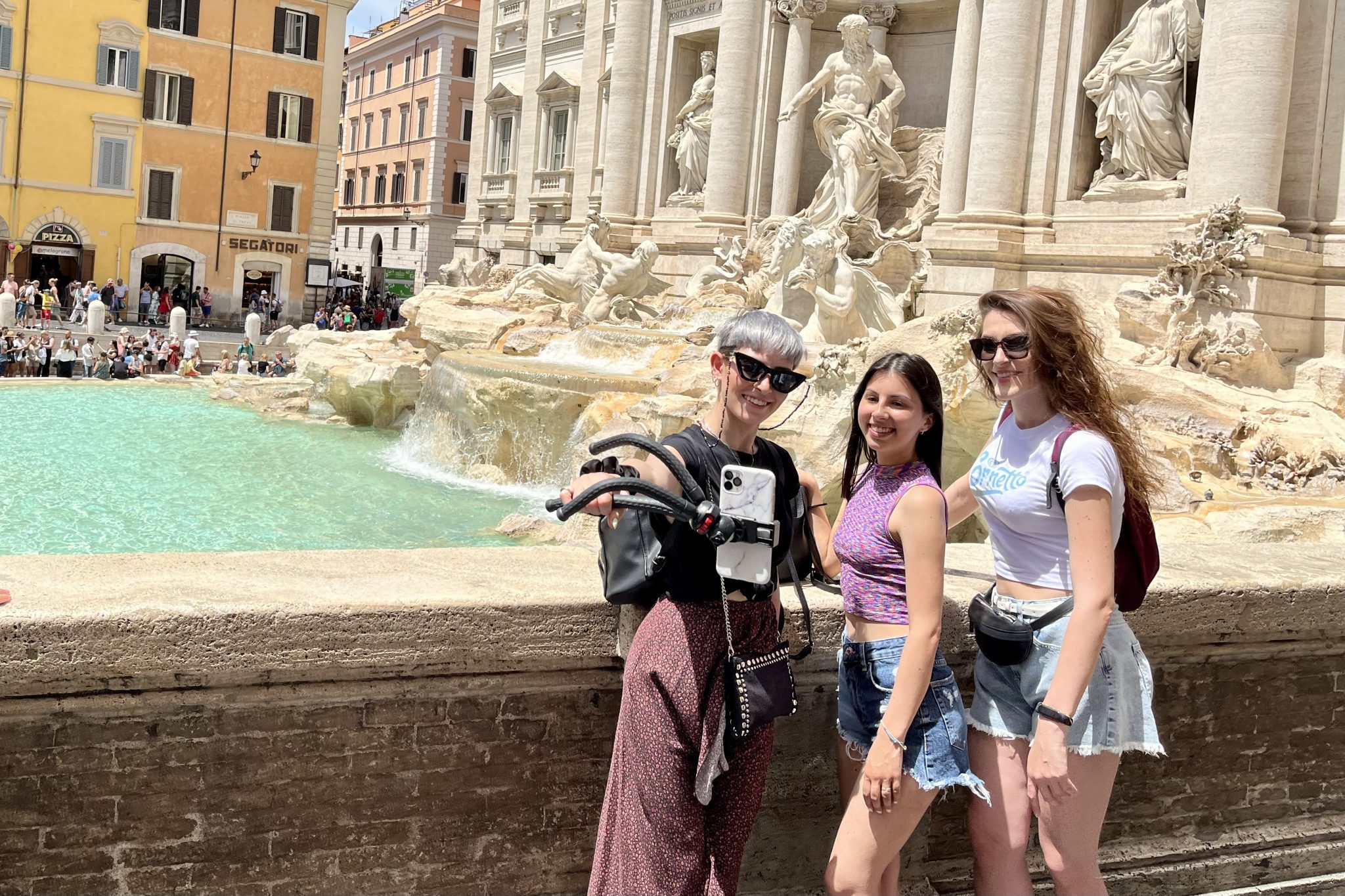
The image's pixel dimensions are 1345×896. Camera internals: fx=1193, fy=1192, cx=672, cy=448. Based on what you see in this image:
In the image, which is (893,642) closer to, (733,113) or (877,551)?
(877,551)

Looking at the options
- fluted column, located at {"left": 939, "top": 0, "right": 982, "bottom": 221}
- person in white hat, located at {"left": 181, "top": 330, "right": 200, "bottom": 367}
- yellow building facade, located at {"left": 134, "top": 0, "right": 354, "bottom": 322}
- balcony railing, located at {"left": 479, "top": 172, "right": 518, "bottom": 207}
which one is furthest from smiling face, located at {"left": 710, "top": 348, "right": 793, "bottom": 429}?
yellow building facade, located at {"left": 134, "top": 0, "right": 354, "bottom": 322}

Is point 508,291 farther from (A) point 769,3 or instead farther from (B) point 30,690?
(B) point 30,690

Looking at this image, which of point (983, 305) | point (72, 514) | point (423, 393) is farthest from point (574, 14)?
point (983, 305)

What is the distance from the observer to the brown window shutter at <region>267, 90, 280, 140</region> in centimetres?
3422

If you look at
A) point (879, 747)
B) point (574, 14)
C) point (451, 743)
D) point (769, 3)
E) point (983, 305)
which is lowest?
point (451, 743)

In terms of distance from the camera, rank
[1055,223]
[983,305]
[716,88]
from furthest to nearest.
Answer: [716,88]
[1055,223]
[983,305]

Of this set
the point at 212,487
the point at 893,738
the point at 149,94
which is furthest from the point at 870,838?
the point at 149,94

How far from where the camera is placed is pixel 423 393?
1445cm

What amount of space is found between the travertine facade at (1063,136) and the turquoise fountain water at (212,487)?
22.3 ft

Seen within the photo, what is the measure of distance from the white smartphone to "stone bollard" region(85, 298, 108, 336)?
79.0ft

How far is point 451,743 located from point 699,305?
14089mm

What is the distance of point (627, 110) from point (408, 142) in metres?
27.2

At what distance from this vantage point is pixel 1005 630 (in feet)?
7.95

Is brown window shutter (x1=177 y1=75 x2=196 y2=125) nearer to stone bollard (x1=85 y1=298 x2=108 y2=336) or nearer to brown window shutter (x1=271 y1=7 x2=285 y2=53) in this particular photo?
brown window shutter (x1=271 y1=7 x2=285 y2=53)
